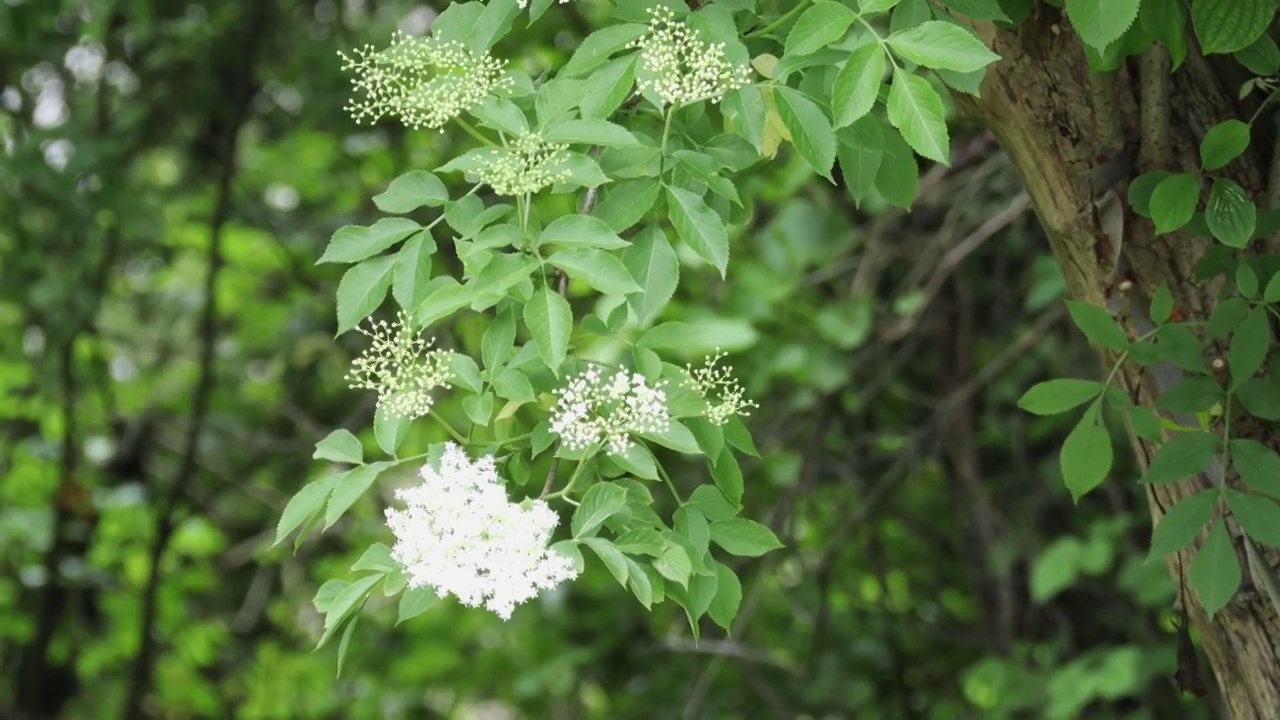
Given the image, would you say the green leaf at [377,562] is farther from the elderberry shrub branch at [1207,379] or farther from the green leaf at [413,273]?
the elderberry shrub branch at [1207,379]

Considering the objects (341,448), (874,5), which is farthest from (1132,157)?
(341,448)

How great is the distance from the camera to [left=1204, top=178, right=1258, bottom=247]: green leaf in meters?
1.32

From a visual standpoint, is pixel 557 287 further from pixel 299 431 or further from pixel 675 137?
pixel 299 431

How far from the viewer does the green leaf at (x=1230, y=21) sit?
125cm

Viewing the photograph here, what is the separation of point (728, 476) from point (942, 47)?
397 mm

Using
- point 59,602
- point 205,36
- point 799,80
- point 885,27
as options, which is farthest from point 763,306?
point 59,602

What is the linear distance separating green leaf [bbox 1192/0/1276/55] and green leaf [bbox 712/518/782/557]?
1.96 feet

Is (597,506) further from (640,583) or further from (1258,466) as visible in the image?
(1258,466)

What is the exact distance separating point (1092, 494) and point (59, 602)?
3.13 m

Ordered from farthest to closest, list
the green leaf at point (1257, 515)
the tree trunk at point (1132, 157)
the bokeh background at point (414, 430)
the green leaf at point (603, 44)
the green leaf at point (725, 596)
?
the bokeh background at point (414, 430) < the tree trunk at point (1132, 157) < the green leaf at point (1257, 515) < the green leaf at point (725, 596) < the green leaf at point (603, 44)

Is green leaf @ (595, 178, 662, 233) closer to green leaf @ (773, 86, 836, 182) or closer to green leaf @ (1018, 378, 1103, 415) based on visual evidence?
green leaf @ (773, 86, 836, 182)

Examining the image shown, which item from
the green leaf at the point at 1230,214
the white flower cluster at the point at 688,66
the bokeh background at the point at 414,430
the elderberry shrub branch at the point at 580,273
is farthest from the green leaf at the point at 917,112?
the bokeh background at the point at 414,430

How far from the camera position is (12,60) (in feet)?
12.2

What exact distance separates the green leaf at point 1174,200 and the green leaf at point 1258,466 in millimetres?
225
